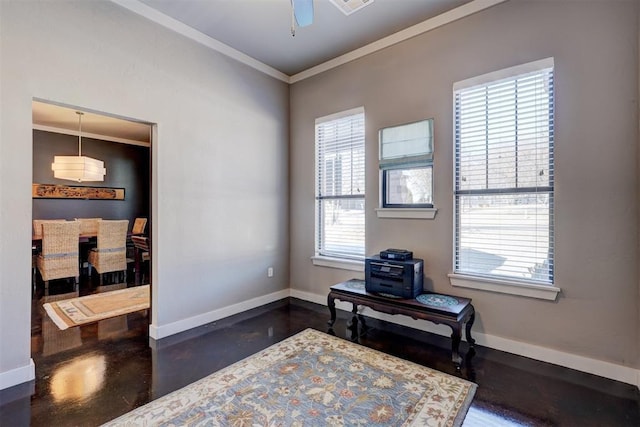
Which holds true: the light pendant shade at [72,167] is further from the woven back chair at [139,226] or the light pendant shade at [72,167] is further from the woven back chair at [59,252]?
the woven back chair at [139,226]

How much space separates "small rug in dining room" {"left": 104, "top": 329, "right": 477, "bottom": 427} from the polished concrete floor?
15 cm

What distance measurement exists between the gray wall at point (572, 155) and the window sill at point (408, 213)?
0.07m

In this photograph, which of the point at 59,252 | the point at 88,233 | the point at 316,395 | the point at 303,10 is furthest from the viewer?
the point at 88,233

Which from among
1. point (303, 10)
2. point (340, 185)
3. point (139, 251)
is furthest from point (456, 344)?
point (139, 251)

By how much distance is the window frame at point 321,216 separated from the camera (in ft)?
11.9

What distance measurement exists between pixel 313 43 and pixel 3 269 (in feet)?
11.1

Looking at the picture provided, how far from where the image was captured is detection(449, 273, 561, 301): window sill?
2455 mm

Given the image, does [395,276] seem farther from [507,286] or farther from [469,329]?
[507,286]

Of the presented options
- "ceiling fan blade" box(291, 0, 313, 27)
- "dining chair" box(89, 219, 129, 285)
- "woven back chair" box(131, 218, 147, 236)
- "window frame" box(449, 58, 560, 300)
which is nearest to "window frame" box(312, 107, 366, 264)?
"window frame" box(449, 58, 560, 300)

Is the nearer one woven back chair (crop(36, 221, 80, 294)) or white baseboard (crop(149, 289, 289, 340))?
white baseboard (crop(149, 289, 289, 340))

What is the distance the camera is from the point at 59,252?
15.3ft

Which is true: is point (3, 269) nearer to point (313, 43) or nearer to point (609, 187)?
point (313, 43)

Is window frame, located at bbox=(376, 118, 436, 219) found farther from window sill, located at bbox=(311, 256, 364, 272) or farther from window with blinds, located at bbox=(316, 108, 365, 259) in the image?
window sill, located at bbox=(311, 256, 364, 272)

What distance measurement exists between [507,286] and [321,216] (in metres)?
2.22
